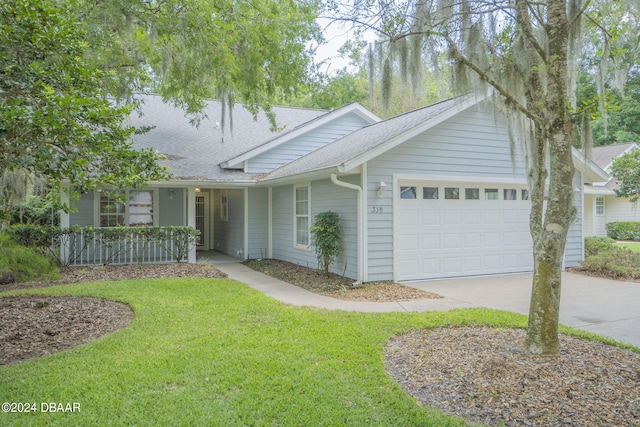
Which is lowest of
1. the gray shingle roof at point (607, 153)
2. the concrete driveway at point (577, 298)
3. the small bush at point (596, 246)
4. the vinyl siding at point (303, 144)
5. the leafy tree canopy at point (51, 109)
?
the concrete driveway at point (577, 298)

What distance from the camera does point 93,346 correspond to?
4.41 meters

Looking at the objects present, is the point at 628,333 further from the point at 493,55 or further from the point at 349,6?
the point at 349,6

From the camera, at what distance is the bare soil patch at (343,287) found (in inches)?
278

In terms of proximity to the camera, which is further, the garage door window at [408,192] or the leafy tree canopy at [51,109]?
the garage door window at [408,192]

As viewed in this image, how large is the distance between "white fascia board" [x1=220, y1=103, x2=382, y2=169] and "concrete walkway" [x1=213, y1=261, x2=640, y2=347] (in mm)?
3887

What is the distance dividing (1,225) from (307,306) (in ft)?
14.8

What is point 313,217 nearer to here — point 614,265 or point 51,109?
point 614,265

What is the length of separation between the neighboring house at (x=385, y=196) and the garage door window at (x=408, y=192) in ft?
0.07

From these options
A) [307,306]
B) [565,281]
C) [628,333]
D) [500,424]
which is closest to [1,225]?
[307,306]

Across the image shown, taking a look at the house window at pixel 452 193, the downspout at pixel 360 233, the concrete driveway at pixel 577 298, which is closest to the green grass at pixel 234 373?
the concrete driveway at pixel 577 298

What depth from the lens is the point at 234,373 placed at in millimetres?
3660

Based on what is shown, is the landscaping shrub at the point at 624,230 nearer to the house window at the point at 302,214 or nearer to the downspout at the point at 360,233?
the house window at the point at 302,214

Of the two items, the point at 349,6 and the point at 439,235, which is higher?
the point at 349,6

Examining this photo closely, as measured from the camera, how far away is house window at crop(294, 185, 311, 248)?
1019 centimetres
